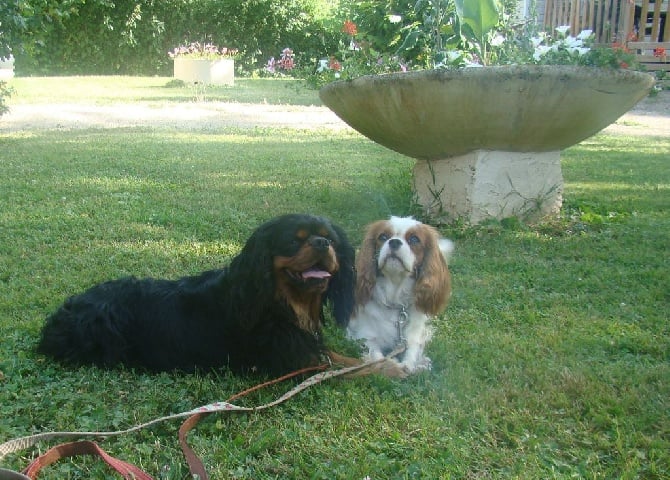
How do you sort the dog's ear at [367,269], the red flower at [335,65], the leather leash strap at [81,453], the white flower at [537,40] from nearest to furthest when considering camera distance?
the leather leash strap at [81,453], the dog's ear at [367,269], the white flower at [537,40], the red flower at [335,65]

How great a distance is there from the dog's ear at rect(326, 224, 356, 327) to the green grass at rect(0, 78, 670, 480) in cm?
37

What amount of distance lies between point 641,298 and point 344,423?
2581 millimetres

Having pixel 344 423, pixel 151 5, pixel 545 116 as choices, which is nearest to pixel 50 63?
pixel 151 5

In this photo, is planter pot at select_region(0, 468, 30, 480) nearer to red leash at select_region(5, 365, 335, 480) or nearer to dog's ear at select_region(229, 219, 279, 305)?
red leash at select_region(5, 365, 335, 480)

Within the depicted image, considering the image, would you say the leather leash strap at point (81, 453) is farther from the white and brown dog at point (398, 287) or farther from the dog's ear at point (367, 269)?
the dog's ear at point (367, 269)

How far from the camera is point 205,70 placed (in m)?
19.2

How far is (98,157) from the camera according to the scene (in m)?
8.96

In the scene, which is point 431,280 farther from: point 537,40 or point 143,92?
point 143,92

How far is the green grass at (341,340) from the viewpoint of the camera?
8.84 ft

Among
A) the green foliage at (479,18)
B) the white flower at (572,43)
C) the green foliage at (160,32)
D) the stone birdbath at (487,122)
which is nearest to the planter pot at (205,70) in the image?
the green foliage at (160,32)

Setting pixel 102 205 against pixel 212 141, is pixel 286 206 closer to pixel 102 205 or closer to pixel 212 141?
pixel 102 205

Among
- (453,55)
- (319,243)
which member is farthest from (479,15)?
(319,243)

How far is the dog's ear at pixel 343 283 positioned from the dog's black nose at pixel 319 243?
7.9 inches

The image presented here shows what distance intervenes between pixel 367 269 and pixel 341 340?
1.43ft
